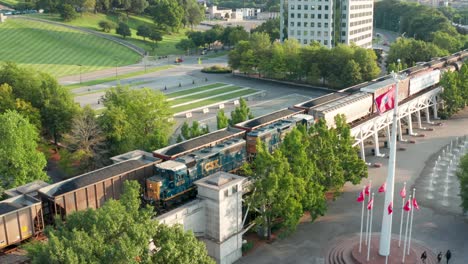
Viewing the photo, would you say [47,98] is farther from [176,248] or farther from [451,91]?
[451,91]

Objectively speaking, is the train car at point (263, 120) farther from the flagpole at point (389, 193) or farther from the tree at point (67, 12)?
the tree at point (67, 12)

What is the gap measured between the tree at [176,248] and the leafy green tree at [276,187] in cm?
1026

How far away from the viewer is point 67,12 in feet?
460

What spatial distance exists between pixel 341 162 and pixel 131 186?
19990 millimetres

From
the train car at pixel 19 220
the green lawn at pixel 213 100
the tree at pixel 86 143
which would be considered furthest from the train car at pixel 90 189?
the green lawn at pixel 213 100

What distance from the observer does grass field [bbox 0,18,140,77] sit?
11062cm

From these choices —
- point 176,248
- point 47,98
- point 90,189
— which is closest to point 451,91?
point 47,98

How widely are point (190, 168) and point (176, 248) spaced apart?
1254 cm

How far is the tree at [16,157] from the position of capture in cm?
4009

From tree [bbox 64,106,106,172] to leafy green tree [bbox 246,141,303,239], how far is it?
66.3 feet

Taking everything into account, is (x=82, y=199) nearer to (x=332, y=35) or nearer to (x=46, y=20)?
(x=332, y=35)

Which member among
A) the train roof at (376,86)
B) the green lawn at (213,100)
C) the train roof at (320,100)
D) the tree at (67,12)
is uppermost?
the tree at (67,12)

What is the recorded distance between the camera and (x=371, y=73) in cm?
8581

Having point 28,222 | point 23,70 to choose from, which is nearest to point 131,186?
point 28,222
